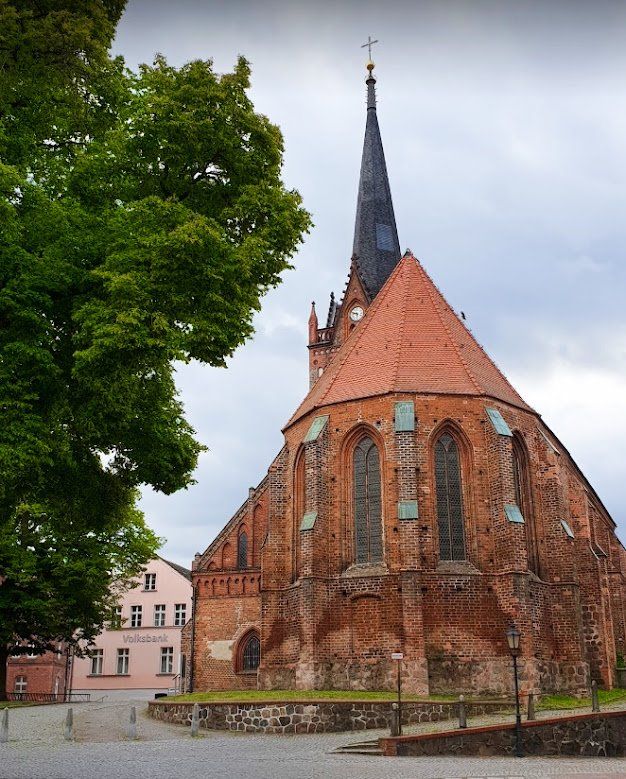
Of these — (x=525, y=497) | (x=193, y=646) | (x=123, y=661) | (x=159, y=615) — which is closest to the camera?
(x=525, y=497)

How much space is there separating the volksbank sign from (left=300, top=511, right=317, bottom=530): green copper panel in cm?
2856

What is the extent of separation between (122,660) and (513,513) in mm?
34102

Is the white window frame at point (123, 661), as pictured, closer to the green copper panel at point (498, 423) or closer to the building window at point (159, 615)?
the building window at point (159, 615)

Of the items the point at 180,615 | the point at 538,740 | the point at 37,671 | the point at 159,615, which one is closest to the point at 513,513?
the point at 538,740

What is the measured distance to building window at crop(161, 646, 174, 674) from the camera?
159 feet

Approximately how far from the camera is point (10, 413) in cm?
1155

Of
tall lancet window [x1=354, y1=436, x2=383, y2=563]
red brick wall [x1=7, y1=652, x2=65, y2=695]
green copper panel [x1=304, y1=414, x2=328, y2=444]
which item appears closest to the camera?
tall lancet window [x1=354, y1=436, x2=383, y2=563]

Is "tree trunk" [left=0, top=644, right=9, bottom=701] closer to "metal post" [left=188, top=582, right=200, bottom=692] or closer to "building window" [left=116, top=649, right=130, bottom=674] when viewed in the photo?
"metal post" [left=188, top=582, right=200, bottom=692]

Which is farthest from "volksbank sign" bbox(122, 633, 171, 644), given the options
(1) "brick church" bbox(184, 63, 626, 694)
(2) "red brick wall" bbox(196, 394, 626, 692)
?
(2) "red brick wall" bbox(196, 394, 626, 692)

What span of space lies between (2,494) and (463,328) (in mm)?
18266

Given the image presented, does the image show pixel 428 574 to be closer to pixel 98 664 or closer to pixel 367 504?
pixel 367 504

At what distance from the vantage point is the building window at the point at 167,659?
48.4 m

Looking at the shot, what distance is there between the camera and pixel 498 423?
926 inches

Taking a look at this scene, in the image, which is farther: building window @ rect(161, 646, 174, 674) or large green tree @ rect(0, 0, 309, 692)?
building window @ rect(161, 646, 174, 674)
